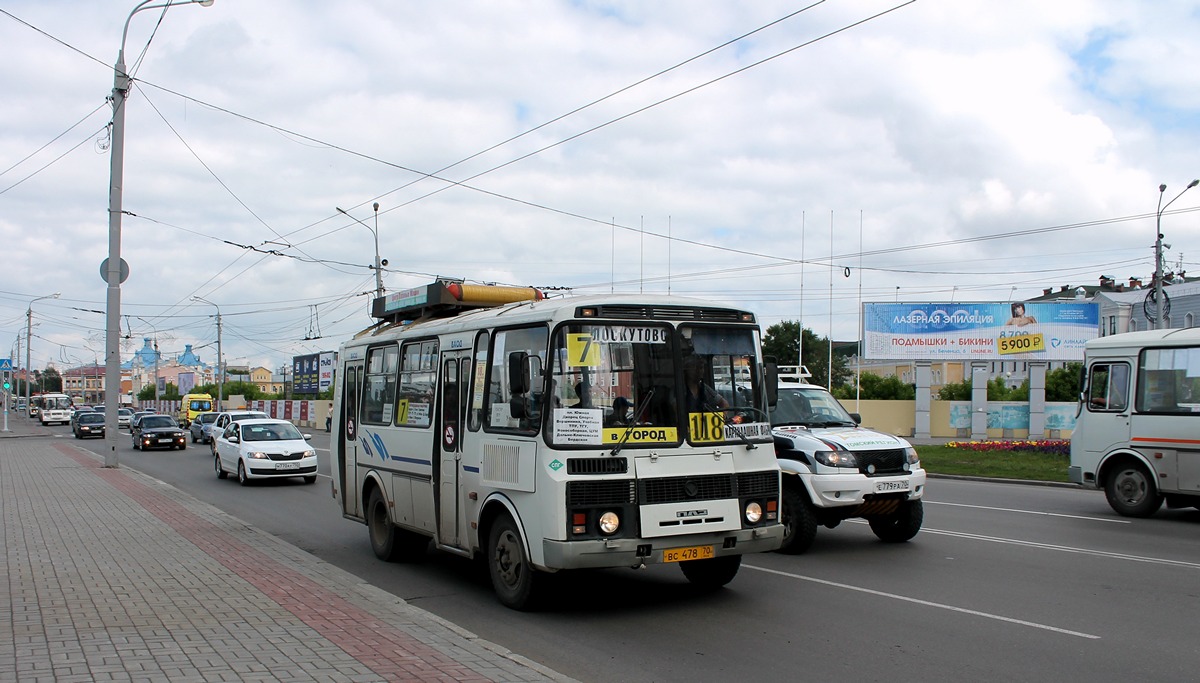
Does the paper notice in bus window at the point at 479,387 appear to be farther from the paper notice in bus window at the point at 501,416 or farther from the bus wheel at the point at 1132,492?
the bus wheel at the point at 1132,492

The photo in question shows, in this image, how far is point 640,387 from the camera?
8.05 m

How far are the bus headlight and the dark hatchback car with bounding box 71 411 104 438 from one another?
51094 millimetres

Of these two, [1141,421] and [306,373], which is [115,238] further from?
[306,373]

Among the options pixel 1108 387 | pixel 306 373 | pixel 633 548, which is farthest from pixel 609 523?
pixel 306 373

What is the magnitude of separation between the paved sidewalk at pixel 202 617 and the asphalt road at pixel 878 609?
0.77 m

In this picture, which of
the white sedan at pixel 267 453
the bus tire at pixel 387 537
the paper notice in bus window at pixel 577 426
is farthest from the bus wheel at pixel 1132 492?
the white sedan at pixel 267 453

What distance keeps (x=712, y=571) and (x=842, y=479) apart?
8.23 feet

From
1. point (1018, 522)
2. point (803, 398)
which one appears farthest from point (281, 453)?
point (1018, 522)

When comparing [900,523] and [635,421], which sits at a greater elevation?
[635,421]

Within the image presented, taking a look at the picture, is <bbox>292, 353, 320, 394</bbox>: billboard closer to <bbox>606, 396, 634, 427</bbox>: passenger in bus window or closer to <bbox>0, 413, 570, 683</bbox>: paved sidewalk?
<bbox>0, 413, 570, 683</bbox>: paved sidewalk

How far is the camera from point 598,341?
26.3ft

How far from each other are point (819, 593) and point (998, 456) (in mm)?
20072

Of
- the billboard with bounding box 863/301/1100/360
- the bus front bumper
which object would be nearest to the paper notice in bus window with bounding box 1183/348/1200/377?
the bus front bumper

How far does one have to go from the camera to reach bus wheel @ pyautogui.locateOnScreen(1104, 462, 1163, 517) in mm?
14617
